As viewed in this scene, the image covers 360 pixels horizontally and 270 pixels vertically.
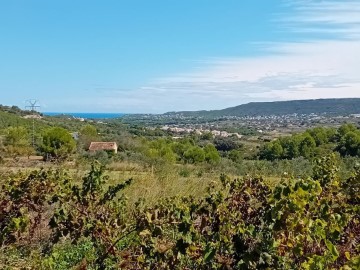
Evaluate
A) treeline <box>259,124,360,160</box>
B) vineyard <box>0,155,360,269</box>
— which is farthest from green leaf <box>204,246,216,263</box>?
treeline <box>259,124,360,160</box>

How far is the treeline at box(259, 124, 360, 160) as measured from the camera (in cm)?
4241

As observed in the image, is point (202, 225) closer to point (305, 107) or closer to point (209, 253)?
point (209, 253)

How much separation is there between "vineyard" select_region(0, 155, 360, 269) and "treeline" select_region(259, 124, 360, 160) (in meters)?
36.7

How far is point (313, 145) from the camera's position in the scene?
48.6 metres

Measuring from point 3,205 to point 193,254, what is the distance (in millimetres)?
2769

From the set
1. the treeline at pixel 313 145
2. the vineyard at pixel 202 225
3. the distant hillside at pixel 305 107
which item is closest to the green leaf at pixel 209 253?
the vineyard at pixel 202 225

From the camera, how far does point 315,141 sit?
173 ft

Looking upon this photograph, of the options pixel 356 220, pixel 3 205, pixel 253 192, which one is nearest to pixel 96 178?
pixel 3 205

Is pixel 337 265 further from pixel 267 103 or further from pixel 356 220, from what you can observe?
pixel 267 103

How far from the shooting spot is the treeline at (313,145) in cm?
4241

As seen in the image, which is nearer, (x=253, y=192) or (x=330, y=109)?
(x=253, y=192)

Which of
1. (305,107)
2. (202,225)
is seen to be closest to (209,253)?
(202,225)

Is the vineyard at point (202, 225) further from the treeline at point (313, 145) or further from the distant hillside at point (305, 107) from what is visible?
the distant hillside at point (305, 107)

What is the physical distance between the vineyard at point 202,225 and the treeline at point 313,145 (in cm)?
3667
